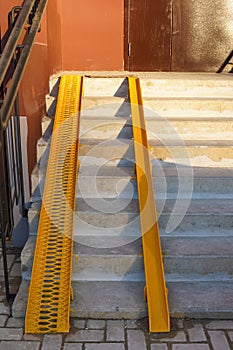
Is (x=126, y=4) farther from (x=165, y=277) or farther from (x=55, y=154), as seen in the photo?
(x=165, y=277)

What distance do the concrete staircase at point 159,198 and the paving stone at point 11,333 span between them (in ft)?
0.48

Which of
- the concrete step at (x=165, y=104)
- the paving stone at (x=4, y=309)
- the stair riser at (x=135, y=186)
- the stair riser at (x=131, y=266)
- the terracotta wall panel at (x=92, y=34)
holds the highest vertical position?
the terracotta wall panel at (x=92, y=34)

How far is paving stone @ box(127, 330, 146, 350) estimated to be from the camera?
9.02 ft

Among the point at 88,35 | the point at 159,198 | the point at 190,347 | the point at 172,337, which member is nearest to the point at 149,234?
the point at 159,198

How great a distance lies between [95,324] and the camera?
2961 millimetres

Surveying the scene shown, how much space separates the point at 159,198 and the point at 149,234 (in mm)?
472

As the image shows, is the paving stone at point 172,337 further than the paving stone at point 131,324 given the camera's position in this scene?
No

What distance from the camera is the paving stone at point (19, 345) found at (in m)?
2.74

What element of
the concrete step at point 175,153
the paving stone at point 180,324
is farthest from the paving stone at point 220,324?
the concrete step at point 175,153

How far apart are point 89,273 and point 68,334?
55cm

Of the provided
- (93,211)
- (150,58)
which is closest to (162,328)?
(93,211)

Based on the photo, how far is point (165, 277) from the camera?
3.32m

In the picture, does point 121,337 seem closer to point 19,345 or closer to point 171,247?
point 19,345

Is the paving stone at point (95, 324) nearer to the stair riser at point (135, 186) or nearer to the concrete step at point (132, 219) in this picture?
the concrete step at point (132, 219)
